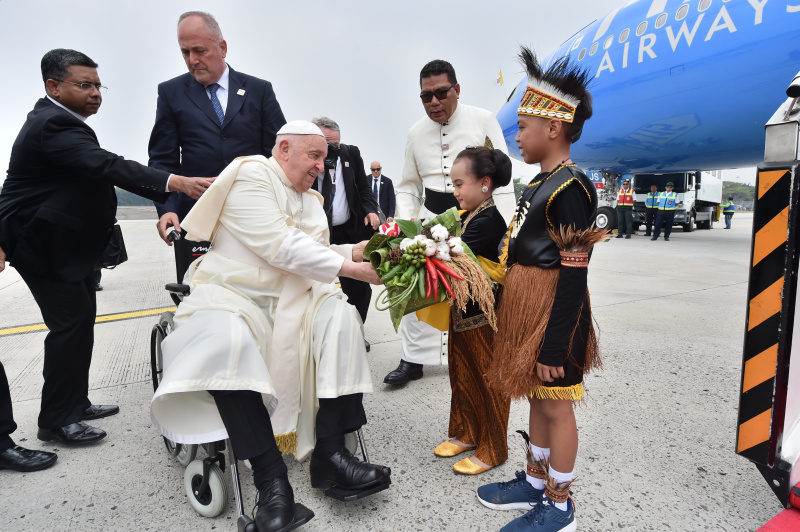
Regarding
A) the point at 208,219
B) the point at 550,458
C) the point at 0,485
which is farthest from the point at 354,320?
the point at 0,485

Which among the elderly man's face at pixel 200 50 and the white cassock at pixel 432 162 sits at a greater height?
the elderly man's face at pixel 200 50

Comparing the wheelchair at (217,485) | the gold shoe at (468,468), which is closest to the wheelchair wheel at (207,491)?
the wheelchair at (217,485)

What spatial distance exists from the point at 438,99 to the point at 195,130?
1.50 m

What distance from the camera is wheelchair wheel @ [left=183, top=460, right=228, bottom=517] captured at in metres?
1.81

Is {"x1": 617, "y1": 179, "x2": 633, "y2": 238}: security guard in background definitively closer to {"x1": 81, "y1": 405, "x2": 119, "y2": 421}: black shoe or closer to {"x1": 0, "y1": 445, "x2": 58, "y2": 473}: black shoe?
{"x1": 81, "y1": 405, "x2": 119, "y2": 421}: black shoe

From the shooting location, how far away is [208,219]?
210 centimetres

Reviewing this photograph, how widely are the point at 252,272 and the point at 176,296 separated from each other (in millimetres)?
466

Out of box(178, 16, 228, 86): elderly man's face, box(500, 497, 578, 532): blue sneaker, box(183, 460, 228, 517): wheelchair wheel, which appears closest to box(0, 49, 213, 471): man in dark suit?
box(178, 16, 228, 86): elderly man's face

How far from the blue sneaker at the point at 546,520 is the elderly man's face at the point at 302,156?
1.66 m

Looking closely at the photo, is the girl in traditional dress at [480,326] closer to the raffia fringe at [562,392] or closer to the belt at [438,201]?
the raffia fringe at [562,392]

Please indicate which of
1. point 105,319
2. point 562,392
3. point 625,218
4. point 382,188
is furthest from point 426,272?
point 625,218

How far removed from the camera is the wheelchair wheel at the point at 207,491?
1814 millimetres

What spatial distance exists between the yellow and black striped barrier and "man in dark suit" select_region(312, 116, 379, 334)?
266 cm

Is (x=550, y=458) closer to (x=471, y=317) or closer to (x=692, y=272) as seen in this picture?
(x=471, y=317)
